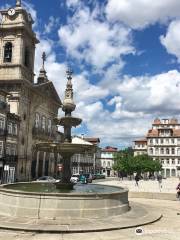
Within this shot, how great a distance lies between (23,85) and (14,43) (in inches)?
283

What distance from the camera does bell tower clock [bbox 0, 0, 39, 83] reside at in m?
55.0

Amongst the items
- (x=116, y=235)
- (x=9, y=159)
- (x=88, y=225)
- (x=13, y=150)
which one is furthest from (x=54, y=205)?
(x=13, y=150)

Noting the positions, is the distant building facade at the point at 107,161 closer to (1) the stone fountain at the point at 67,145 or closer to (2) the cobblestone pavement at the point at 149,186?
(2) the cobblestone pavement at the point at 149,186

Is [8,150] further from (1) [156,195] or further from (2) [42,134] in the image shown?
(1) [156,195]

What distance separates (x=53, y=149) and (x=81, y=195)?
4291 mm

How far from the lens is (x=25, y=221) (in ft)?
41.2

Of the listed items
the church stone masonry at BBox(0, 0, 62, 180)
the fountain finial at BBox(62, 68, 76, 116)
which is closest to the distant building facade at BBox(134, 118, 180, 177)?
the church stone masonry at BBox(0, 0, 62, 180)

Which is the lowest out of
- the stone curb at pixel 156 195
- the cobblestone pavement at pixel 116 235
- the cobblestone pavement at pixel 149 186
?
the cobblestone pavement at pixel 116 235

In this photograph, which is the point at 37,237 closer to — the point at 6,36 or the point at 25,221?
the point at 25,221

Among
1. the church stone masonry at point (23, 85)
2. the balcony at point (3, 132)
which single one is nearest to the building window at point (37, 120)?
the church stone masonry at point (23, 85)

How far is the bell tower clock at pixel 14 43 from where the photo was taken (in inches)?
2164

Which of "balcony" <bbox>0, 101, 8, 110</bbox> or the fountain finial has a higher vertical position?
"balcony" <bbox>0, 101, 8, 110</bbox>

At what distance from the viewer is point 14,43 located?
2216 inches

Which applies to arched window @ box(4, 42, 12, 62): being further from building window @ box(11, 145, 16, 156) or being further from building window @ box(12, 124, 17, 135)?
building window @ box(11, 145, 16, 156)
